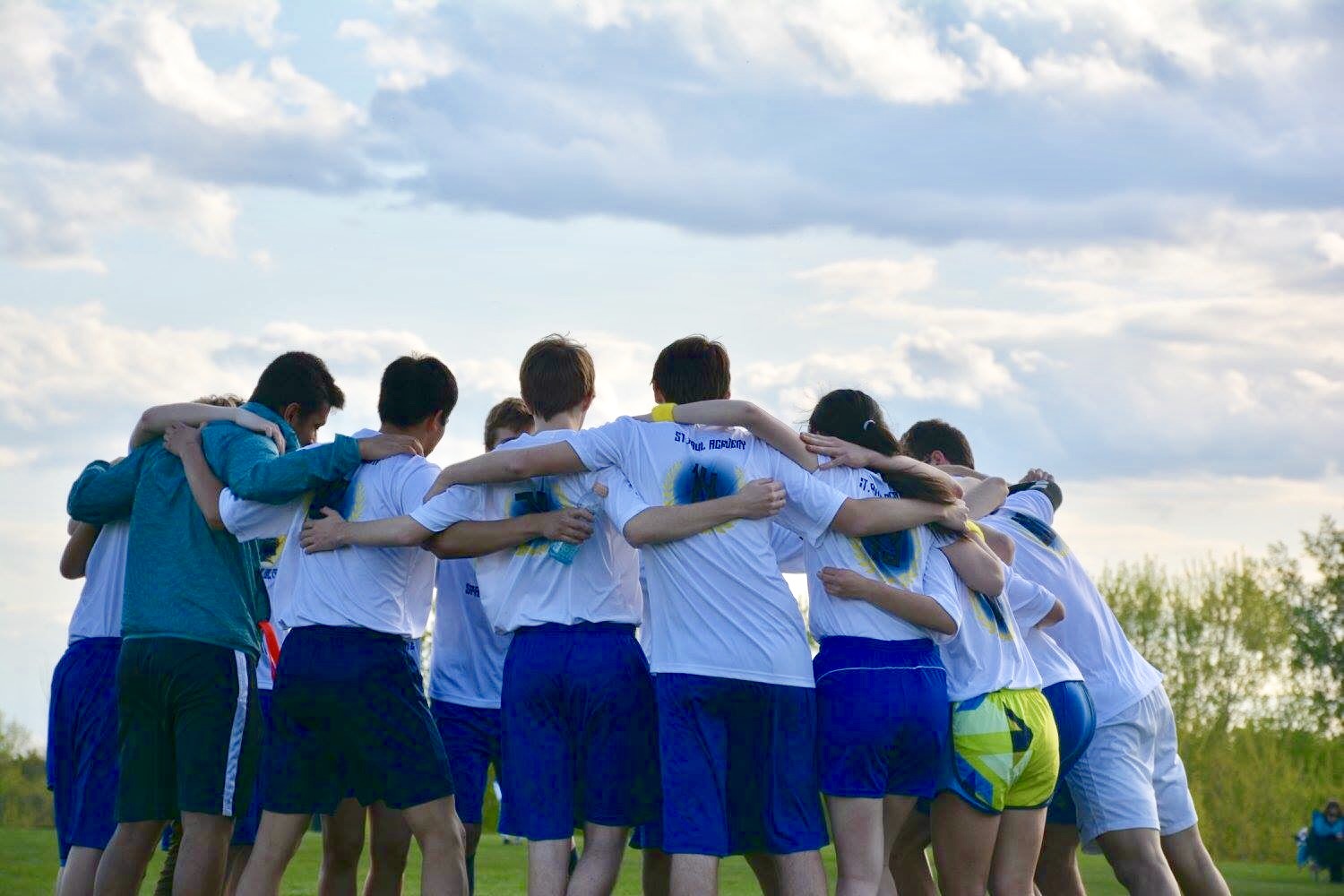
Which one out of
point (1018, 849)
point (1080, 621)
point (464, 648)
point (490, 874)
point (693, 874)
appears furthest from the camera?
point (490, 874)

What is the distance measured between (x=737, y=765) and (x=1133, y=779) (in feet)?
7.28

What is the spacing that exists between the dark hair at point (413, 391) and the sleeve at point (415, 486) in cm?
22

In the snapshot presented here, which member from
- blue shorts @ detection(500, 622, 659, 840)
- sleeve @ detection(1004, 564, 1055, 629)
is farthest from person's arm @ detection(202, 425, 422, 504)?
sleeve @ detection(1004, 564, 1055, 629)

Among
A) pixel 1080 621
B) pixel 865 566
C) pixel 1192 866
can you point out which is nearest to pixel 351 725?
pixel 865 566

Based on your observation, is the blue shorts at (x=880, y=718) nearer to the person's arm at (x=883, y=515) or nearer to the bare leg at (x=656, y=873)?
the person's arm at (x=883, y=515)

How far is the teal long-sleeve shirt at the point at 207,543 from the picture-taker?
20.4 ft

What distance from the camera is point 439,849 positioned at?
618cm

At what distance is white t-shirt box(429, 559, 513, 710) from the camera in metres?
7.52

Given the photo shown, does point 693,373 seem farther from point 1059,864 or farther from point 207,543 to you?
point 1059,864

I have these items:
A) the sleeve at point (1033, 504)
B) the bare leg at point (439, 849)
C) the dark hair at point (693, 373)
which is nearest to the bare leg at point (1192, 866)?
the sleeve at point (1033, 504)

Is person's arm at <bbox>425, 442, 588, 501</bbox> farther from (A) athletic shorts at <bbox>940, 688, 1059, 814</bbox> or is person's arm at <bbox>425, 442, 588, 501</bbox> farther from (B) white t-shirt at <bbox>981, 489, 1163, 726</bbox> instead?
(B) white t-shirt at <bbox>981, 489, 1163, 726</bbox>

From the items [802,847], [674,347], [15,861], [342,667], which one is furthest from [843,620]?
[15,861]

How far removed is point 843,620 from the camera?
622 cm

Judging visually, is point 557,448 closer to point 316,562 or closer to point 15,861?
point 316,562
